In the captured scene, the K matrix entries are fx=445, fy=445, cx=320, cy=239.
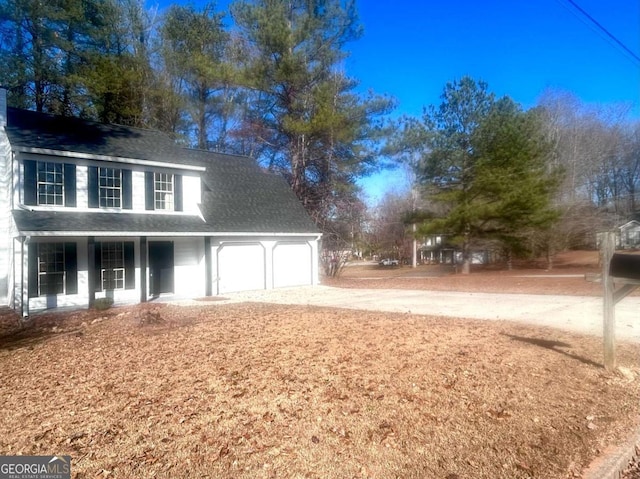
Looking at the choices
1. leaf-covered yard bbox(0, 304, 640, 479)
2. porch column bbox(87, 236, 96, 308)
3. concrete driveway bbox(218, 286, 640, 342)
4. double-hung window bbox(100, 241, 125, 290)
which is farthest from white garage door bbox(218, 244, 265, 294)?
leaf-covered yard bbox(0, 304, 640, 479)

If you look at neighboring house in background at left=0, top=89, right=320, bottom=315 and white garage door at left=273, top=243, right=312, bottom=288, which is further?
white garage door at left=273, top=243, right=312, bottom=288

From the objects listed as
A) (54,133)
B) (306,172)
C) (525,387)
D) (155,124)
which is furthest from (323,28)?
(525,387)

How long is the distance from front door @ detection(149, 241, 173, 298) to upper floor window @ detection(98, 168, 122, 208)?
1.84m

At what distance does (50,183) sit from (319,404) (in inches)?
491

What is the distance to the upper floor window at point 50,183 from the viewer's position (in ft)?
43.4

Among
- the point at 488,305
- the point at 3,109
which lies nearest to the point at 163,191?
the point at 3,109

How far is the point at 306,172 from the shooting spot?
88.8 ft

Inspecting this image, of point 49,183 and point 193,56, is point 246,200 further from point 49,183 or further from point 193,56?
point 193,56

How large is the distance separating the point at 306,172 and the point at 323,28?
8674mm

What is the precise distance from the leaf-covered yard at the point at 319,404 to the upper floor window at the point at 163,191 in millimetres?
8558

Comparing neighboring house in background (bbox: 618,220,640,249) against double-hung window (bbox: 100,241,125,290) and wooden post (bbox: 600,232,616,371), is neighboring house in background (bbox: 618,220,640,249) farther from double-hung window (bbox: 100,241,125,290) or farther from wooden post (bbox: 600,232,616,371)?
double-hung window (bbox: 100,241,125,290)

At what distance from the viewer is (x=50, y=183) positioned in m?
13.4

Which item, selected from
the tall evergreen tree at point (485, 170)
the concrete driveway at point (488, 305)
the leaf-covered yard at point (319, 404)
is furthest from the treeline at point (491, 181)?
the leaf-covered yard at point (319, 404)

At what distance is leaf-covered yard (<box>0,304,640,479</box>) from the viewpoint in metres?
3.45
